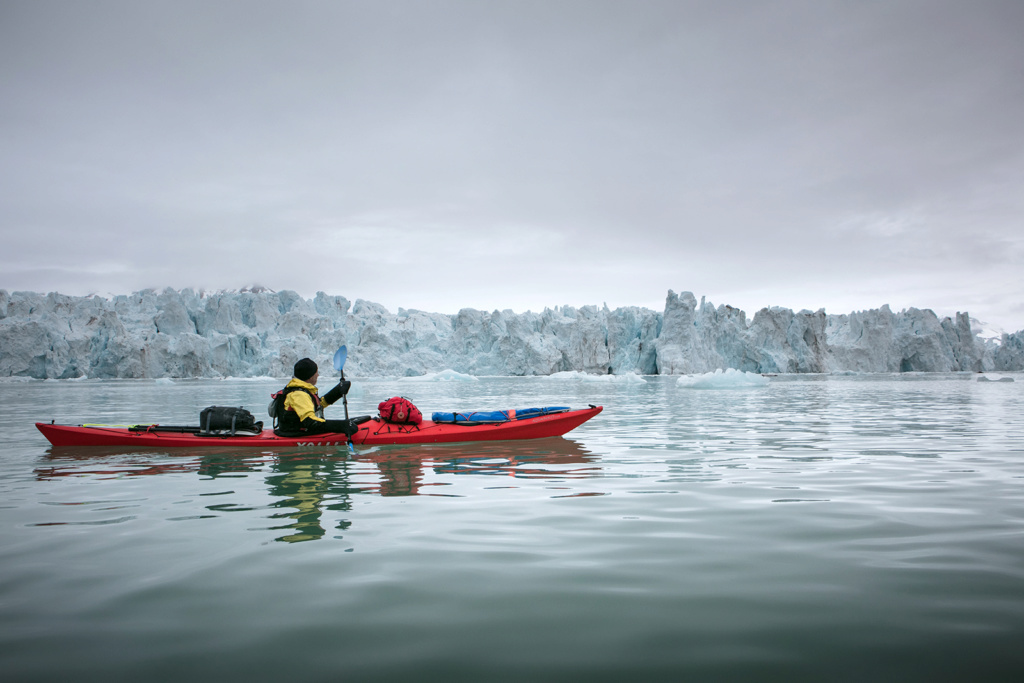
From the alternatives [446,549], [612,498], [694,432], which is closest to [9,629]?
[446,549]

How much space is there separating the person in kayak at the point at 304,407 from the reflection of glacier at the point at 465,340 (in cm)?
4332

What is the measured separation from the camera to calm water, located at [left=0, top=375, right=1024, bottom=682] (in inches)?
81.6

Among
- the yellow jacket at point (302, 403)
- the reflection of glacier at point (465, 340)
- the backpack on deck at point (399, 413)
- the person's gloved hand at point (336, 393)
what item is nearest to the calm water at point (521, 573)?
the yellow jacket at point (302, 403)

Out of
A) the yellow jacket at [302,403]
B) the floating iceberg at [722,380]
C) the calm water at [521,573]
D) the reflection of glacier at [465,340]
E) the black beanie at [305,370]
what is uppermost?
the reflection of glacier at [465,340]

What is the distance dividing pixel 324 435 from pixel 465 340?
49.9m

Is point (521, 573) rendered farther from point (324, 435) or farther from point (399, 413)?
point (399, 413)

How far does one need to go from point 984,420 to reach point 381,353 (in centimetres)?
5017

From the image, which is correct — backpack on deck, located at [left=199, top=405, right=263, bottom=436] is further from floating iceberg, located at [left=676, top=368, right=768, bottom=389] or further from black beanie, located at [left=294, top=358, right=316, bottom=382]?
floating iceberg, located at [left=676, top=368, right=768, bottom=389]

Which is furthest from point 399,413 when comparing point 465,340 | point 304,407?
point 465,340

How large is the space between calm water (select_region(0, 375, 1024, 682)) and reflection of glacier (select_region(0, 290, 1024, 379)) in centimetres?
4478

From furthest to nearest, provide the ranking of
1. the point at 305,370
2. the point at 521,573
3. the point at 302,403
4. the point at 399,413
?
the point at 399,413 < the point at 302,403 < the point at 305,370 < the point at 521,573

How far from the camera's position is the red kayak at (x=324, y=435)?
767 centimetres

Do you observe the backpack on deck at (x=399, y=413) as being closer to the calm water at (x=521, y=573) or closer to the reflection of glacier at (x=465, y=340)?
the calm water at (x=521, y=573)

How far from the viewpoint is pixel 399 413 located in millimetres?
8156
